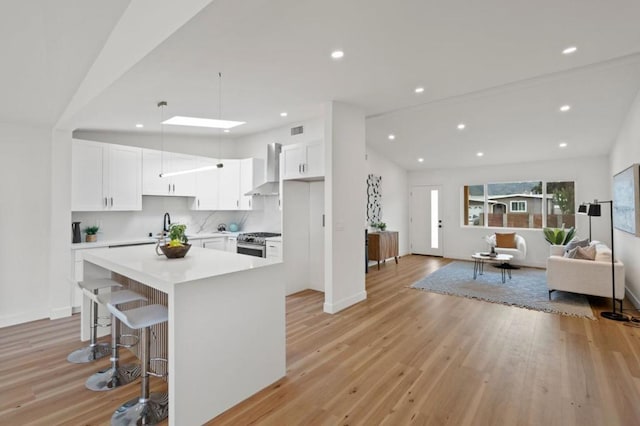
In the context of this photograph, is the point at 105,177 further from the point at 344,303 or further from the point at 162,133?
the point at 344,303

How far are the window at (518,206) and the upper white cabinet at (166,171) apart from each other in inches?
296

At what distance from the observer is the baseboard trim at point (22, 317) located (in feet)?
12.7

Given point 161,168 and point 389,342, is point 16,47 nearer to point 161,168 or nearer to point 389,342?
point 161,168

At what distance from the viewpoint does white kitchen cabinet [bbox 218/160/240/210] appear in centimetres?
590

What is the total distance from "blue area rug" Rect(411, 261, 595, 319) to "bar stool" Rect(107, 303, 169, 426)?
4.37m

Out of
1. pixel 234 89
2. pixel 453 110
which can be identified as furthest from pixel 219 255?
pixel 453 110

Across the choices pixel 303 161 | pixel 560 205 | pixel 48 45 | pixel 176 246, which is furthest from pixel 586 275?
pixel 48 45

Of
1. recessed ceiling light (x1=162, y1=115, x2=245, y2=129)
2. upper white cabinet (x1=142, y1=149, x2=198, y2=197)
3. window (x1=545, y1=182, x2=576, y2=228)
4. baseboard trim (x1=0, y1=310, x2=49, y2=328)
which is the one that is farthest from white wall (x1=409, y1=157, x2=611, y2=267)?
baseboard trim (x1=0, y1=310, x2=49, y2=328)

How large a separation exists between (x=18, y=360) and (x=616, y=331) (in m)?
6.33

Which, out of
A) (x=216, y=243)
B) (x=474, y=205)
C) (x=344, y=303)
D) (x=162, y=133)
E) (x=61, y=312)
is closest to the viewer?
(x=61, y=312)

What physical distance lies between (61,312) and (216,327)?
3434 millimetres

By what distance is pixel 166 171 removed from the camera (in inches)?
209

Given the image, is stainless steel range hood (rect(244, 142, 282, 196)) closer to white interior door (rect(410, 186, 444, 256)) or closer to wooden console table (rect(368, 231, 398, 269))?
wooden console table (rect(368, 231, 398, 269))

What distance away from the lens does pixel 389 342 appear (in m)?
3.29
